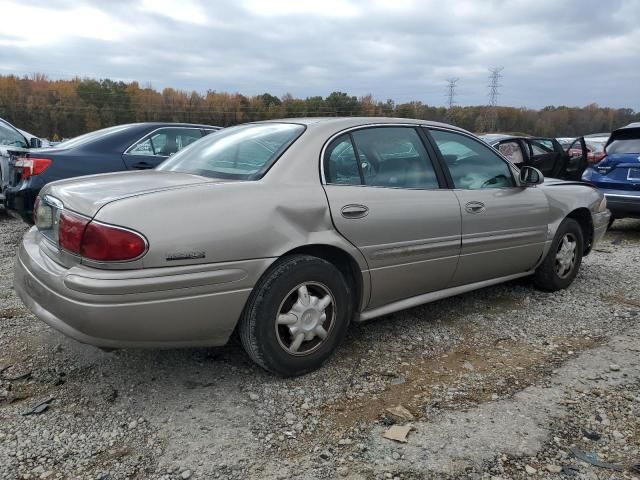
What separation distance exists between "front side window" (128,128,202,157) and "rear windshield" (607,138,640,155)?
6.04 m

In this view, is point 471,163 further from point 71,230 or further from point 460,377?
point 71,230

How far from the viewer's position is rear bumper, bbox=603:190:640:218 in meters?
7.06

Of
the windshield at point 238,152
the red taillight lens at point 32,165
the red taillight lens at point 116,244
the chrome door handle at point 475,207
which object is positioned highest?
the windshield at point 238,152

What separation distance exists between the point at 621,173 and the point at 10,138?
30.6 feet

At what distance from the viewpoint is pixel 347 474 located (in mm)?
2162

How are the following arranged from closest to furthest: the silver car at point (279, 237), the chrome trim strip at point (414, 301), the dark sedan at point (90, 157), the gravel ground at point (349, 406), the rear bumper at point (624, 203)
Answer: the gravel ground at point (349, 406) < the silver car at point (279, 237) < the chrome trim strip at point (414, 301) < the dark sedan at point (90, 157) < the rear bumper at point (624, 203)

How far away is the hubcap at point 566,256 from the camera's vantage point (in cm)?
459

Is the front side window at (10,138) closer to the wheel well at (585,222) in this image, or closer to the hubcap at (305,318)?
the hubcap at (305,318)

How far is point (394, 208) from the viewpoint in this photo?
3174 mm

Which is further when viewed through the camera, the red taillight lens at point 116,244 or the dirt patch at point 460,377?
the dirt patch at point 460,377

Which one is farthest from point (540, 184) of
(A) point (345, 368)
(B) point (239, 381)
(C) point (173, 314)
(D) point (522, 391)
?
(C) point (173, 314)

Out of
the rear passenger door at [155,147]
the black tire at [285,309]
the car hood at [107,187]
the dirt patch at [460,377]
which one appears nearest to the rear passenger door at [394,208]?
the black tire at [285,309]

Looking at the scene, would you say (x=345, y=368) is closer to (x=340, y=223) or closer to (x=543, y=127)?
(x=340, y=223)

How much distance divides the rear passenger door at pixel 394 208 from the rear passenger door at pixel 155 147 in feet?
10.0
